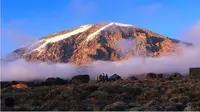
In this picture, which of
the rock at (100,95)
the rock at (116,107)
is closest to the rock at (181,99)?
the rock at (116,107)

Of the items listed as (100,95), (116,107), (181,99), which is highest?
(100,95)

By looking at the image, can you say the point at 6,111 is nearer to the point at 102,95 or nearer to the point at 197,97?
the point at 102,95

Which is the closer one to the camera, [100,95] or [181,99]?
[181,99]

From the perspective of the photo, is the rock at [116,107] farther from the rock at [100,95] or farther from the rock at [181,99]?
the rock at [100,95]

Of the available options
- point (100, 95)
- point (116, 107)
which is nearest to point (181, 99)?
point (116, 107)

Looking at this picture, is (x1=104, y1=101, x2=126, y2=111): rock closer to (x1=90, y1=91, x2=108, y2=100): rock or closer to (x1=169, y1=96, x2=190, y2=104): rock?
(x1=169, y1=96, x2=190, y2=104): rock

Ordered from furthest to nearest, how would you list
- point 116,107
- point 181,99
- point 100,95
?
point 100,95 < point 181,99 < point 116,107

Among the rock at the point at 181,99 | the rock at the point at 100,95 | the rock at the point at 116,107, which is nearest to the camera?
the rock at the point at 116,107

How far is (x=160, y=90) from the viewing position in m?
36.5

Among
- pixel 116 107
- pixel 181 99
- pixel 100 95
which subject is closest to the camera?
pixel 116 107

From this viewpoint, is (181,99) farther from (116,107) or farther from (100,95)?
(100,95)

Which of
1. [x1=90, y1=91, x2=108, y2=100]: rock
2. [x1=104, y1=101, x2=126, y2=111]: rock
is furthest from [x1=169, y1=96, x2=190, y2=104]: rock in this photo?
[x1=90, y1=91, x2=108, y2=100]: rock

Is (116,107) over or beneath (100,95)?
beneath

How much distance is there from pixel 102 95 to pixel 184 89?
7039 millimetres
